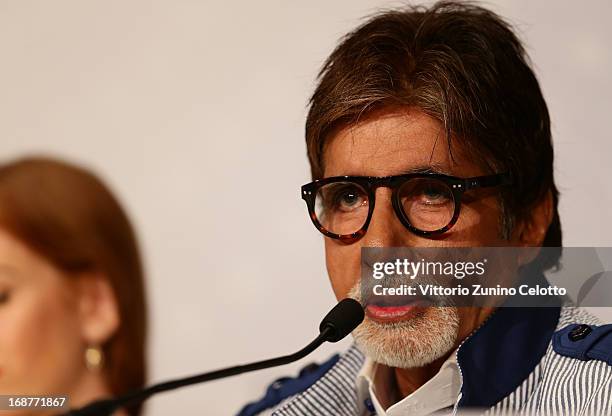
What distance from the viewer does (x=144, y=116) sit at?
4.46 ft

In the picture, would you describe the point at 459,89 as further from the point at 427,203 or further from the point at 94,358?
the point at 94,358

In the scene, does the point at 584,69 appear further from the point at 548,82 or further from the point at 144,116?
the point at 144,116

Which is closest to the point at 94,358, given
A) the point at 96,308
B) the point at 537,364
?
the point at 96,308

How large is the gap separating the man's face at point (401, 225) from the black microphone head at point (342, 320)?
0.33ft

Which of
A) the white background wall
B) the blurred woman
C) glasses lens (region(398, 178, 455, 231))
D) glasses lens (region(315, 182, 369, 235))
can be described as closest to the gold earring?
the blurred woman

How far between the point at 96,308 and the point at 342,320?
0.46m

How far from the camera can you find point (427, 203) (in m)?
1.00

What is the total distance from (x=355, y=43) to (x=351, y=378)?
0.44 metres

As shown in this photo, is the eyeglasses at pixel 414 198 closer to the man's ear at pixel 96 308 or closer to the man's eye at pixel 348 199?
the man's eye at pixel 348 199

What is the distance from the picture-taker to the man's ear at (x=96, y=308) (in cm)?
120

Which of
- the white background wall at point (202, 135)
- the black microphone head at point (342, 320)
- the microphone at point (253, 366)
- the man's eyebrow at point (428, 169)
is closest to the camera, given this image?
the microphone at point (253, 366)

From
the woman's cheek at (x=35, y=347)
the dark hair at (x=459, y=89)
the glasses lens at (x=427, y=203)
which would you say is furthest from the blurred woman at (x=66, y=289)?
the glasses lens at (x=427, y=203)

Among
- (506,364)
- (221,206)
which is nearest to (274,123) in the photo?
(221,206)

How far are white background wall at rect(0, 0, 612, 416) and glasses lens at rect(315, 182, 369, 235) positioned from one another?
143 mm
